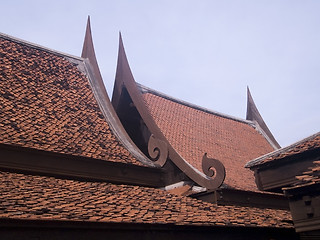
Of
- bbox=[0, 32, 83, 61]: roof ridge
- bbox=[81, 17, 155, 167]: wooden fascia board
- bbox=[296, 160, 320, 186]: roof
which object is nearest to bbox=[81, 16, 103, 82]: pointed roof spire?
bbox=[81, 17, 155, 167]: wooden fascia board

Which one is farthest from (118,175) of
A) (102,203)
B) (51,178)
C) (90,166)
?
(102,203)

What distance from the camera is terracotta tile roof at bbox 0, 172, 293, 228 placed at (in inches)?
196

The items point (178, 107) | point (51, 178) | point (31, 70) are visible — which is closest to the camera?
point (51, 178)

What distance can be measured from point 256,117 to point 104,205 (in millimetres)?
12330

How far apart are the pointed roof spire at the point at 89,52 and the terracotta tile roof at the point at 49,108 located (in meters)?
0.37

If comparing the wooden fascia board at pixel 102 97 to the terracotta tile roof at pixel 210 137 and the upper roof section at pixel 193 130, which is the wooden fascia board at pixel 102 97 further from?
the terracotta tile roof at pixel 210 137

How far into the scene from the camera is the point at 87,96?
376 inches

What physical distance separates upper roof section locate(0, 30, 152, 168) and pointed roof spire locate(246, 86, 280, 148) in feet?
26.5

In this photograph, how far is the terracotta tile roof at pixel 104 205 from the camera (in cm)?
497

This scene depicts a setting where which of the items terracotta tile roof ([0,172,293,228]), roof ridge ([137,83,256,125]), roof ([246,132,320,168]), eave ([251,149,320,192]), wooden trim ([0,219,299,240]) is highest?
roof ridge ([137,83,256,125])

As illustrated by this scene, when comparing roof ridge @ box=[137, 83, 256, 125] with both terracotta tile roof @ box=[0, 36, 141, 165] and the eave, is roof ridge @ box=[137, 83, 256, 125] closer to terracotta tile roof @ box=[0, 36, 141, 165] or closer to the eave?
terracotta tile roof @ box=[0, 36, 141, 165]

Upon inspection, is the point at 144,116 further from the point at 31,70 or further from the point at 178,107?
the point at 178,107

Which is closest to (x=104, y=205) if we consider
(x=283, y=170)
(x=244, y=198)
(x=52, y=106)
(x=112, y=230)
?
(x=112, y=230)

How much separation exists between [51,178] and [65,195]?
42.2 inches
